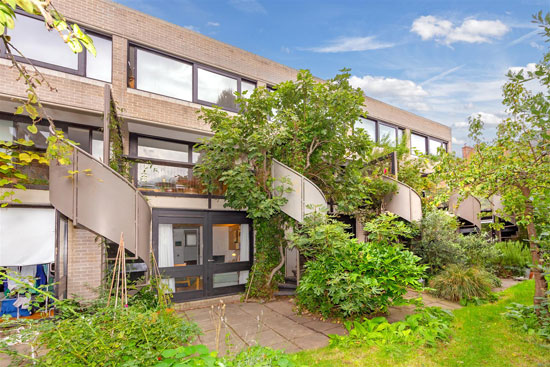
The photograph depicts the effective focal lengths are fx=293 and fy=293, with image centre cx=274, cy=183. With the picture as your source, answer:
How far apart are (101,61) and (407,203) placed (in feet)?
30.6

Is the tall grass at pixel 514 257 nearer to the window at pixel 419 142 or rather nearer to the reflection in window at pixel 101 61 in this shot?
the window at pixel 419 142

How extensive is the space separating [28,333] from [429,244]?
935 centimetres

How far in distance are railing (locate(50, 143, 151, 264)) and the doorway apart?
8.22 ft

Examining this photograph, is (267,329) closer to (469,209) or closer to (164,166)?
(164,166)

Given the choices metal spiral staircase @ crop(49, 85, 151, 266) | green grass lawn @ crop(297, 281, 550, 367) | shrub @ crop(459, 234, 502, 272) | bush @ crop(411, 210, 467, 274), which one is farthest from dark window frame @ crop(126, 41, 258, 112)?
shrub @ crop(459, 234, 502, 272)

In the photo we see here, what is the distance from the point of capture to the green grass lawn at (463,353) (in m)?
3.80

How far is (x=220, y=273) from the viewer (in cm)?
809

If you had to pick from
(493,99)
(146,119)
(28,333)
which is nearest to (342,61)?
(493,99)

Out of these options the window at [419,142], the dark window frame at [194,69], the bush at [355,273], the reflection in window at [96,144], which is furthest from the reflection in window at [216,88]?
the window at [419,142]

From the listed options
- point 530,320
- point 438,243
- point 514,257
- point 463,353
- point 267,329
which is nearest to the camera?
point 463,353

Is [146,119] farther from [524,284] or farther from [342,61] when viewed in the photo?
[524,284]

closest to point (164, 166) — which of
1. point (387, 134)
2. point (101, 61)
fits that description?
point (101, 61)

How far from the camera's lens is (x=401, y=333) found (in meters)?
4.45

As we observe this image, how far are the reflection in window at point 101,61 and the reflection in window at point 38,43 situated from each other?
0.37 metres
